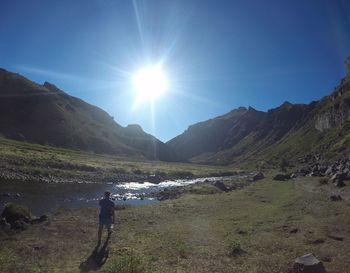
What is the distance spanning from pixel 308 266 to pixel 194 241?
9898 mm

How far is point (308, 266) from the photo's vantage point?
52.4 feet

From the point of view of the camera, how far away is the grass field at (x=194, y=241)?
61.4 feet

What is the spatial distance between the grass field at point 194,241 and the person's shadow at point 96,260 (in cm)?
16

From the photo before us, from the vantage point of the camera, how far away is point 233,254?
2094 cm

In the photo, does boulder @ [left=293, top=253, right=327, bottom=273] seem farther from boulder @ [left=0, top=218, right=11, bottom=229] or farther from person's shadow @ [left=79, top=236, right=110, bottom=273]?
boulder @ [left=0, top=218, right=11, bottom=229]

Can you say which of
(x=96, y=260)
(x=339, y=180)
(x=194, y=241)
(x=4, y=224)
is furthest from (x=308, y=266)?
(x=339, y=180)

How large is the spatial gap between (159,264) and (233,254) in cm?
485

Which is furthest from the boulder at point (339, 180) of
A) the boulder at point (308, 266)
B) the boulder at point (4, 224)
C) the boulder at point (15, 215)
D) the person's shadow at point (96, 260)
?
the boulder at point (4, 224)

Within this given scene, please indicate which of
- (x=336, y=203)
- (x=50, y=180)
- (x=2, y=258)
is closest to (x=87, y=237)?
(x=2, y=258)

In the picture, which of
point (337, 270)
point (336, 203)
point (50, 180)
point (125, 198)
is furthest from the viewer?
point (50, 180)

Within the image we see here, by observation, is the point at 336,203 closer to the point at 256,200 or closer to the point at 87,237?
the point at 256,200

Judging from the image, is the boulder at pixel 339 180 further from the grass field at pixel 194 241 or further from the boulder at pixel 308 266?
the boulder at pixel 308 266

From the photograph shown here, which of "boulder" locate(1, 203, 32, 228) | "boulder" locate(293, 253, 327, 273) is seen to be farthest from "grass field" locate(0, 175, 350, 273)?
"boulder" locate(1, 203, 32, 228)

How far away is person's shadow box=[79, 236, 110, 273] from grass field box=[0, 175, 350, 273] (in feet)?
0.54
